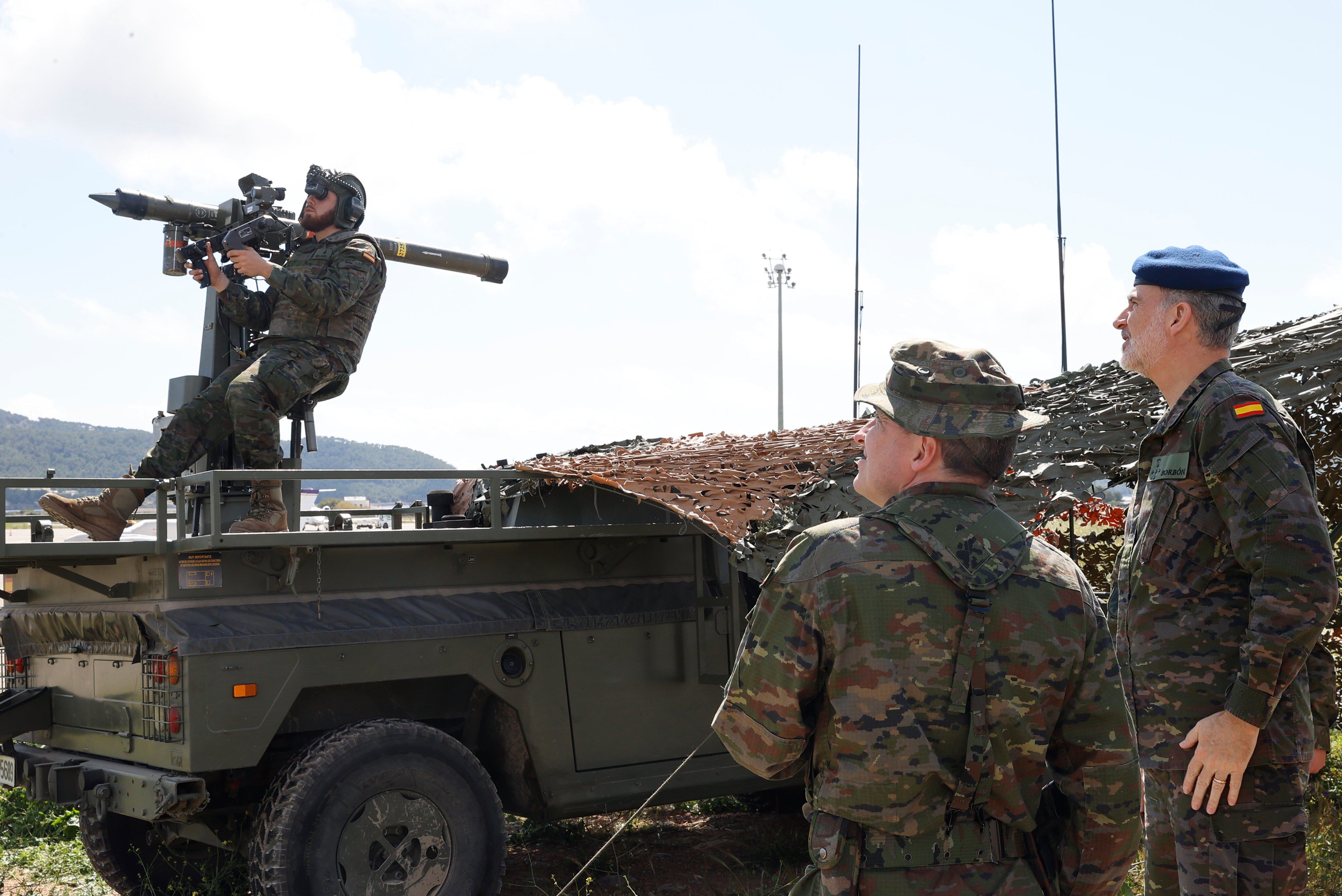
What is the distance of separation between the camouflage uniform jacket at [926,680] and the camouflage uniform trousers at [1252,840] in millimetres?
767

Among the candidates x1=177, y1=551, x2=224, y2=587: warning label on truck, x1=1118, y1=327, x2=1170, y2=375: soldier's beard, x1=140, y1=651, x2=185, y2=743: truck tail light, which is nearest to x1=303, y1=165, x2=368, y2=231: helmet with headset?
x1=177, y1=551, x2=224, y2=587: warning label on truck

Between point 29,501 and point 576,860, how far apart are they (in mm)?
170886

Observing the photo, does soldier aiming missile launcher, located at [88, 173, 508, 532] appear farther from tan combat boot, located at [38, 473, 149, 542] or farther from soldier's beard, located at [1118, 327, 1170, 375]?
soldier's beard, located at [1118, 327, 1170, 375]

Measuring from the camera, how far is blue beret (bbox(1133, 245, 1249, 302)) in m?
3.08

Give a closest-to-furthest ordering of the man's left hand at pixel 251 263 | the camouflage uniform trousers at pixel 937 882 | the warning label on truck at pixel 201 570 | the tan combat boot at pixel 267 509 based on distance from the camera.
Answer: the camouflage uniform trousers at pixel 937 882 < the warning label on truck at pixel 201 570 < the tan combat boot at pixel 267 509 < the man's left hand at pixel 251 263

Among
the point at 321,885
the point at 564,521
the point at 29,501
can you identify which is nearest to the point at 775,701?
the point at 321,885

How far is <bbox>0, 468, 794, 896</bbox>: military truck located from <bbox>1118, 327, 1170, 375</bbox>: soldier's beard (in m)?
1.90

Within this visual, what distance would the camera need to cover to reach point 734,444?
6.21m

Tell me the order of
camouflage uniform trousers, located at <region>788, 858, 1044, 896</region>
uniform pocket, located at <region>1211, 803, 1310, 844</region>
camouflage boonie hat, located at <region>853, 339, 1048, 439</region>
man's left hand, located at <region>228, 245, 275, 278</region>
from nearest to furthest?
1. camouflage uniform trousers, located at <region>788, 858, 1044, 896</region>
2. camouflage boonie hat, located at <region>853, 339, 1048, 439</region>
3. uniform pocket, located at <region>1211, 803, 1310, 844</region>
4. man's left hand, located at <region>228, 245, 275, 278</region>

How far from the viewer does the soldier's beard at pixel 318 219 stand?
591 centimetres

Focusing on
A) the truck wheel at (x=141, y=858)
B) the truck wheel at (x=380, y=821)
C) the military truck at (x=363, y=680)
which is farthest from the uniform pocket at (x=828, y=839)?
the truck wheel at (x=141, y=858)

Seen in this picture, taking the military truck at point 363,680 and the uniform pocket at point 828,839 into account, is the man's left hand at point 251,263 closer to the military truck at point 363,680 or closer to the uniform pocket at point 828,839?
the military truck at point 363,680

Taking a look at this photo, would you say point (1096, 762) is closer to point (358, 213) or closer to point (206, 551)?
point (206, 551)

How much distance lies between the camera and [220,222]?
607 centimetres
